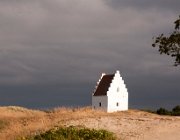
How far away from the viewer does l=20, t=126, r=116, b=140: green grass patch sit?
22.6 meters

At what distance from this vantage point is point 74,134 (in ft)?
75.4

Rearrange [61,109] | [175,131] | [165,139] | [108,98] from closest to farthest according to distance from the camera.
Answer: [165,139], [175,131], [61,109], [108,98]

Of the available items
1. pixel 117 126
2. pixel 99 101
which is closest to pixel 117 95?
pixel 99 101

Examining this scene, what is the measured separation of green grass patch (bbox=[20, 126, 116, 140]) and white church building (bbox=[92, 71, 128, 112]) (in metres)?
42.8

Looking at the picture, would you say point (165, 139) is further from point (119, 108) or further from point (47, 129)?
point (119, 108)

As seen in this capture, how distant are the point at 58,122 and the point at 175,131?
671 cm

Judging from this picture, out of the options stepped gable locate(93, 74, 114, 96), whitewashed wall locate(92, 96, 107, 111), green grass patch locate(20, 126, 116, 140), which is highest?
stepped gable locate(93, 74, 114, 96)

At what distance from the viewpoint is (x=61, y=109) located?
34500 mm

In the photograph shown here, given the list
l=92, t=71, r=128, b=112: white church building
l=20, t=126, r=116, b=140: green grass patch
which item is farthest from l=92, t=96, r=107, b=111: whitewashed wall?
l=20, t=126, r=116, b=140: green grass patch

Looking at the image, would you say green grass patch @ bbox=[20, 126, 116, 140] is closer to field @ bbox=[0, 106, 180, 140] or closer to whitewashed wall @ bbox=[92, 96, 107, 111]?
field @ bbox=[0, 106, 180, 140]

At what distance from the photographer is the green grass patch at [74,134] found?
22594 mm

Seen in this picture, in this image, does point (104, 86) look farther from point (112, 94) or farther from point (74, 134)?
point (74, 134)

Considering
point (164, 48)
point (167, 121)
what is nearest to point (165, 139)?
point (167, 121)

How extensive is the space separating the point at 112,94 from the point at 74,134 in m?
45.4
